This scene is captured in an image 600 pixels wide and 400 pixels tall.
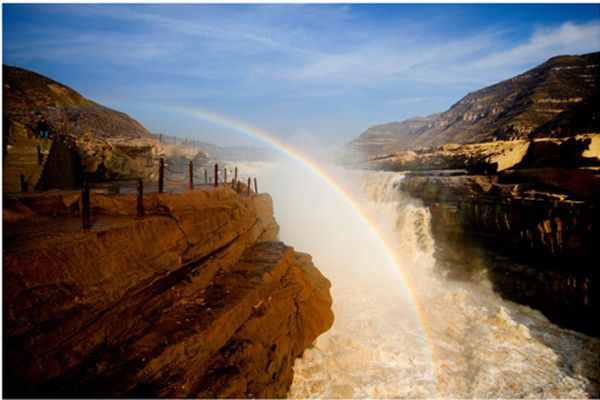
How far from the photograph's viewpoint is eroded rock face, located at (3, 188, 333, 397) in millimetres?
5406

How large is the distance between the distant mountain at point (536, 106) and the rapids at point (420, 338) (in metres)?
28.0

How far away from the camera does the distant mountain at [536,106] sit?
4392 cm

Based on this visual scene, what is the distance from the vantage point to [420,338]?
1343 cm

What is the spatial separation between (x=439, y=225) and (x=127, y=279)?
20.3 m

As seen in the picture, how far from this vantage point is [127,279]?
7004mm

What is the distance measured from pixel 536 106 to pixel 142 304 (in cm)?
7479

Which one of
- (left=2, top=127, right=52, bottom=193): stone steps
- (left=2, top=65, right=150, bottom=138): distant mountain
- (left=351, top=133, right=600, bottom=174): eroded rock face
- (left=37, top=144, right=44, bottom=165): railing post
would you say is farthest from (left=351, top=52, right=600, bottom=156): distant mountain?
(left=2, top=65, right=150, bottom=138): distant mountain

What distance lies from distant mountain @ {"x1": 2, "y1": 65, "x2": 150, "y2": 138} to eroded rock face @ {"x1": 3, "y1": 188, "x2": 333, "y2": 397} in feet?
57.1

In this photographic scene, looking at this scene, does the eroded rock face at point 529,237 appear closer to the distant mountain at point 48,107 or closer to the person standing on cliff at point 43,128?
the person standing on cliff at point 43,128

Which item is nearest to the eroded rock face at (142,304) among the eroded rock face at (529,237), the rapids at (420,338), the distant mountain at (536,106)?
the rapids at (420,338)

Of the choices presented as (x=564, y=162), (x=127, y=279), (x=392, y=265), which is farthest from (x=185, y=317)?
(x=564, y=162)

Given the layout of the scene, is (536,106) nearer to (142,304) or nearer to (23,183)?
(142,304)

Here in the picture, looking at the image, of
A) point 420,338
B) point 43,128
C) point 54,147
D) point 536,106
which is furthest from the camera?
point 536,106

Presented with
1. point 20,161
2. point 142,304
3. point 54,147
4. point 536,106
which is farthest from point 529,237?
point 536,106
